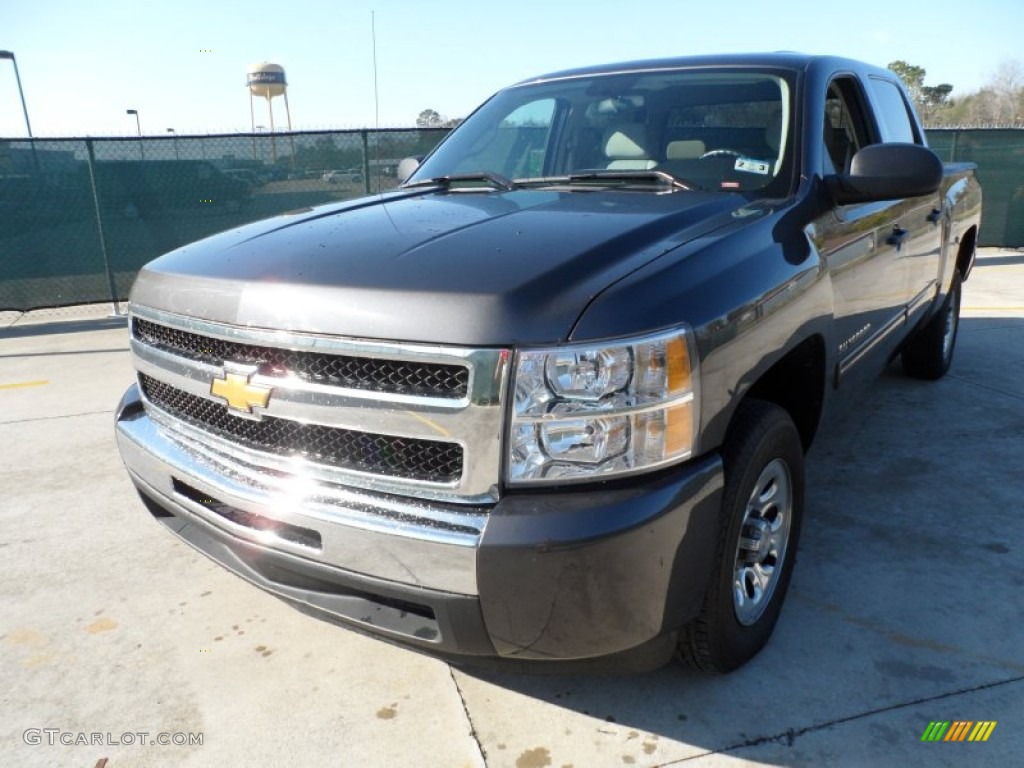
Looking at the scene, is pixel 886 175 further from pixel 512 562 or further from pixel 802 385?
pixel 512 562

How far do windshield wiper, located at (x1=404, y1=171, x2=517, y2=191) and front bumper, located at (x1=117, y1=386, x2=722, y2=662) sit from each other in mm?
1539

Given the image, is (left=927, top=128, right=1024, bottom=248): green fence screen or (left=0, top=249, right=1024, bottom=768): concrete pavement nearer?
(left=0, top=249, right=1024, bottom=768): concrete pavement

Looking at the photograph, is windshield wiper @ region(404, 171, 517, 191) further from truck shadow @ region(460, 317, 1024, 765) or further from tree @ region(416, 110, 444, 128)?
tree @ region(416, 110, 444, 128)

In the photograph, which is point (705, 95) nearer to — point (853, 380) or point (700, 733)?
point (853, 380)

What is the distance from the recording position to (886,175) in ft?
9.06

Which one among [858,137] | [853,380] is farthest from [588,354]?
[858,137]

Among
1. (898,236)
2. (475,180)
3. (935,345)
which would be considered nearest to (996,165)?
(935,345)

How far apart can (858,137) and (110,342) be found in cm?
663

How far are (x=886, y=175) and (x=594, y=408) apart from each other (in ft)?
5.43

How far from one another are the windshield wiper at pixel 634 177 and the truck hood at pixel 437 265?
0.11 metres

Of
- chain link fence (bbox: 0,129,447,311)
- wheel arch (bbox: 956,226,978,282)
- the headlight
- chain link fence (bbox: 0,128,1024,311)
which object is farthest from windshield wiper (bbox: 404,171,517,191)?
chain link fence (bbox: 0,128,1024,311)

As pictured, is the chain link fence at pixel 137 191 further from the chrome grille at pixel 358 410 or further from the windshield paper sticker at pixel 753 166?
the chrome grille at pixel 358 410

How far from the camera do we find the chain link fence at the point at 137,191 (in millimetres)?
8367

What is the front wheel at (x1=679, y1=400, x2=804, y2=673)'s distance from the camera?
2.09 metres
